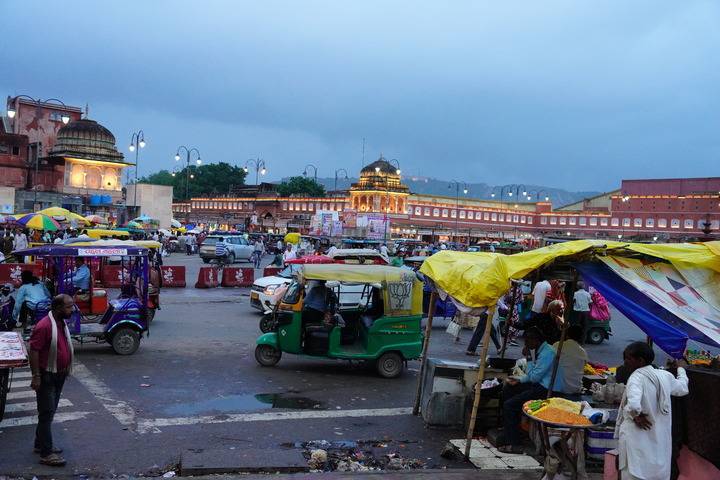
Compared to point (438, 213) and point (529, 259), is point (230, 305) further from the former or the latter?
point (438, 213)

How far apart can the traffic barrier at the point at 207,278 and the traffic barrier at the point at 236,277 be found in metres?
0.34

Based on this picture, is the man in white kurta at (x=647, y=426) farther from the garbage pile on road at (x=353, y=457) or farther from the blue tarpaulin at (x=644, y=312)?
the garbage pile on road at (x=353, y=457)

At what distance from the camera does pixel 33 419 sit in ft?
26.7

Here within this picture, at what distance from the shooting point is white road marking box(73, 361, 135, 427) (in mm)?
8531

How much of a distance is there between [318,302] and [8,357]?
5.40 metres

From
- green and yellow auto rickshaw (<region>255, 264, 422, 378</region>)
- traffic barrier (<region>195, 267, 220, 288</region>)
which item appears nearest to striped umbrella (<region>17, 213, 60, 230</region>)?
traffic barrier (<region>195, 267, 220, 288</region>)

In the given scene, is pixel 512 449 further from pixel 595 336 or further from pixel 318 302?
pixel 595 336

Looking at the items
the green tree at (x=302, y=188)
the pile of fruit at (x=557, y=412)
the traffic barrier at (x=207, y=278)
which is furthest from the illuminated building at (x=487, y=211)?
the pile of fruit at (x=557, y=412)

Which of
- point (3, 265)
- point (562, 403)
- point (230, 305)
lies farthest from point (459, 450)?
point (3, 265)

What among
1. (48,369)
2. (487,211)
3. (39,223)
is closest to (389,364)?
(48,369)

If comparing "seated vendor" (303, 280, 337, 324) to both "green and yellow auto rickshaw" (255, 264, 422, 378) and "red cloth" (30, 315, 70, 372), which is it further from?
"red cloth" (30, 315, 70, 372)

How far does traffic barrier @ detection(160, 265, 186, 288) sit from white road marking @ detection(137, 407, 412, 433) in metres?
17.0

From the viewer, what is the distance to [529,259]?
716 centimetres

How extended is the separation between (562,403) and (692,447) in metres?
1.20
